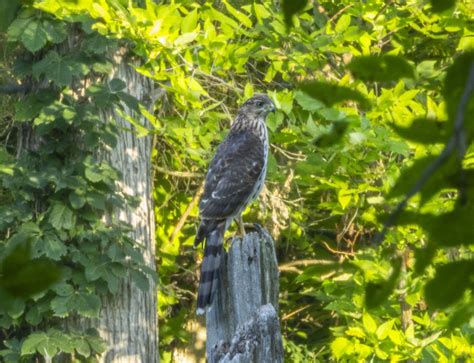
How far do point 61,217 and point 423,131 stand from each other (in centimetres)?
568

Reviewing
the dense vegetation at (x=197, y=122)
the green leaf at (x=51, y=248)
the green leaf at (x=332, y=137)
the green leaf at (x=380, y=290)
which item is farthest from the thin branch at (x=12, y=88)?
the green leaf at (x=380, y=290)

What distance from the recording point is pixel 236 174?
5844mm

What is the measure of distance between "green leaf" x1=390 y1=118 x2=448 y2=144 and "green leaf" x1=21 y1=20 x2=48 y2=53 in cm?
523

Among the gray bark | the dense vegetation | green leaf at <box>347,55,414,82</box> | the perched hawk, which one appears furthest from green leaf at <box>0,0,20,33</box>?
the dense vegetation

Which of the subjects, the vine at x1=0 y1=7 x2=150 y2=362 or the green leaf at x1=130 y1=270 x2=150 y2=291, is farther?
the green leaf at x1=130 y1=270 x2=150 y2=291

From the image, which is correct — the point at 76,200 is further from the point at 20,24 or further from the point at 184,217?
the point at 184,217

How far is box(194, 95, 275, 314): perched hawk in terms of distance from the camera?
17.7 ft

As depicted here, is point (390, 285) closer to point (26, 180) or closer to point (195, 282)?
point (26, 180)

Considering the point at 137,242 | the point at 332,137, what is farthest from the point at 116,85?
the point at 332,137

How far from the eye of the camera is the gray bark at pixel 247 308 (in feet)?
11.0

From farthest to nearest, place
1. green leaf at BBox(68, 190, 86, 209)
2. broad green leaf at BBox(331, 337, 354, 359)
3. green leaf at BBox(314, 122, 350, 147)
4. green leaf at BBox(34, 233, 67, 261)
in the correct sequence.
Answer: green leaf at BBox(68, 190, 86, 209) → broad green leaf at BBox(331, 337, 354, 359) → green leaf at BBox(34, 233, 67, 261) → green leaf at BBox(314, 122, 350, 147)

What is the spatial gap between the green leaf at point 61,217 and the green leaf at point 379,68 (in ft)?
18.4

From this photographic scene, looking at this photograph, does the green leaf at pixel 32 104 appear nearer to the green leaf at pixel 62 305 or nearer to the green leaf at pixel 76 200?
the green leaf at pixel 76 200

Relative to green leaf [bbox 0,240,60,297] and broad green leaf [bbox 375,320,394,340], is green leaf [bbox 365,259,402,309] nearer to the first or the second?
green leaf [bbox 0,240,60,297]
